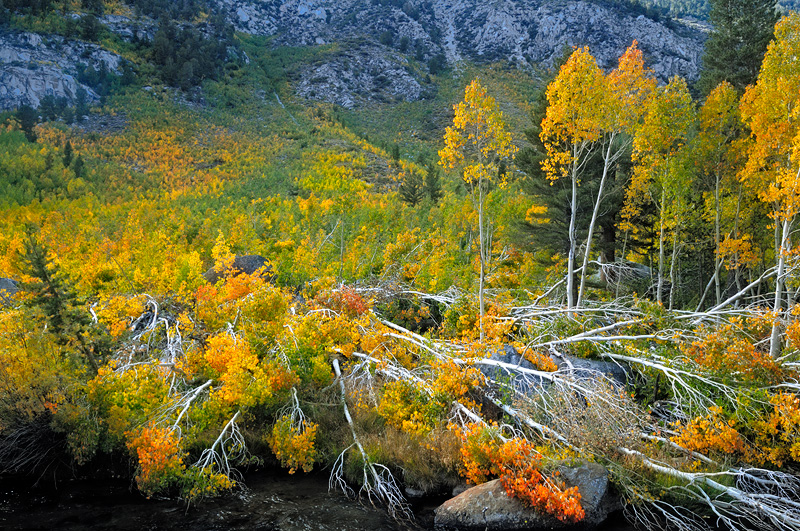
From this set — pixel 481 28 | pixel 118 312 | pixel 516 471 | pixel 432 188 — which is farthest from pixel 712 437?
pixel 481 28

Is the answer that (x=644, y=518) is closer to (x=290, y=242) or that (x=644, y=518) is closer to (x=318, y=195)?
(x=290, y=242)

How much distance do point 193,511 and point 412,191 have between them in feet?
91.3

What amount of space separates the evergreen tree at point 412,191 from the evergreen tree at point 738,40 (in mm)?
18243

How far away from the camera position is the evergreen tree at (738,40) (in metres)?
23.7

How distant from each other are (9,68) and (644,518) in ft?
221

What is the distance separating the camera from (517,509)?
25.1ft

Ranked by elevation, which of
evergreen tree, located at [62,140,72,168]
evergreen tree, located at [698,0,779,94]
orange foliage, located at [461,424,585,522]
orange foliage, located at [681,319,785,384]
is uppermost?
evergreen tree, located at [698,0,779,94]

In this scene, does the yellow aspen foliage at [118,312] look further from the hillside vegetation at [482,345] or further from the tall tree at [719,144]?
the tall tree at [719,144]

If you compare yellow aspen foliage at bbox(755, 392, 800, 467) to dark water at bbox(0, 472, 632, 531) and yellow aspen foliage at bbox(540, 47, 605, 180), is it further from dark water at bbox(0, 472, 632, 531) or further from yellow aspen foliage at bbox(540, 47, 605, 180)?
yellow aspen foliage at bbox(540, 47, 605, 180)

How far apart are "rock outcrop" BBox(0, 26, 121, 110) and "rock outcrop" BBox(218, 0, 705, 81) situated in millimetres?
50061

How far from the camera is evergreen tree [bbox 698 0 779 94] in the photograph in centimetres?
2367

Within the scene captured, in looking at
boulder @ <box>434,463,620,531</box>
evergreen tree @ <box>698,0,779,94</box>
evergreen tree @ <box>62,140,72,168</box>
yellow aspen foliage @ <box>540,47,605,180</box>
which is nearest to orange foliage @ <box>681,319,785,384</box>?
boulder @ <box>434,463,620,531</box>

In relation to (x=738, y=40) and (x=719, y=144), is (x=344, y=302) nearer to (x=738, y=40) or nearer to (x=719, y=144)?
(x=719, y=144)

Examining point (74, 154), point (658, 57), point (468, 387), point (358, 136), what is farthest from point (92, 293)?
point (658, 57)
